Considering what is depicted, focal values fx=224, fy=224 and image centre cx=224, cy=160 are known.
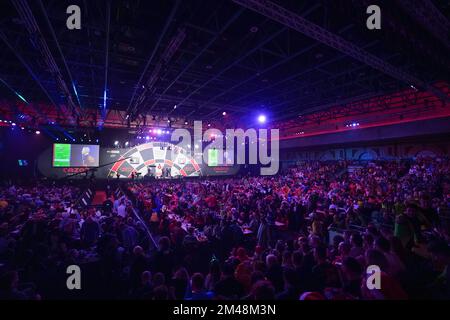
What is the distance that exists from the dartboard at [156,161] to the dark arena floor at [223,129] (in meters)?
0.23

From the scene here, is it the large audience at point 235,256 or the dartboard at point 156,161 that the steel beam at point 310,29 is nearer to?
the large audience at point 235,256

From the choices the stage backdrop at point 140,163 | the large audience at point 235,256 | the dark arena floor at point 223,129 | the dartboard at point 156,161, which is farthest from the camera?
the dartboard at point 156,161

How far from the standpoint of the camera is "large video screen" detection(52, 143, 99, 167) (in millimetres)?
16172

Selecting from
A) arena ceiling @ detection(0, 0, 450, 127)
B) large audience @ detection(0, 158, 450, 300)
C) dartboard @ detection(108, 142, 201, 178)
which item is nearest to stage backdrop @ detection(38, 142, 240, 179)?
dartboard @ detection(108, 142, 201, 178)

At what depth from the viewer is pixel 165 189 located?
532 inches

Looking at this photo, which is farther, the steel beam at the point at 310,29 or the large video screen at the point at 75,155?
the large video screen at the point at 75,155

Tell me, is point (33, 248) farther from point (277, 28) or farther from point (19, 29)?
point (277, 28)

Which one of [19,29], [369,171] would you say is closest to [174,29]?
[19,29]

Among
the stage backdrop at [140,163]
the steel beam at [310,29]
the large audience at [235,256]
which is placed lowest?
the large audience at [235,256]

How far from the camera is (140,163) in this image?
18984 mm

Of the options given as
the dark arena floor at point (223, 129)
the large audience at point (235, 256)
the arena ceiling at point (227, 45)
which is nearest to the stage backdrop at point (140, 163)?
the dark arena floor at point (223, 129)

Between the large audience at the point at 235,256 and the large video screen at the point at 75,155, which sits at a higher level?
the large video screen at the point at 75,155

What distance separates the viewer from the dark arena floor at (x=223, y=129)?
321 centimetres

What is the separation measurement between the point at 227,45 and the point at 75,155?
49.1ft
